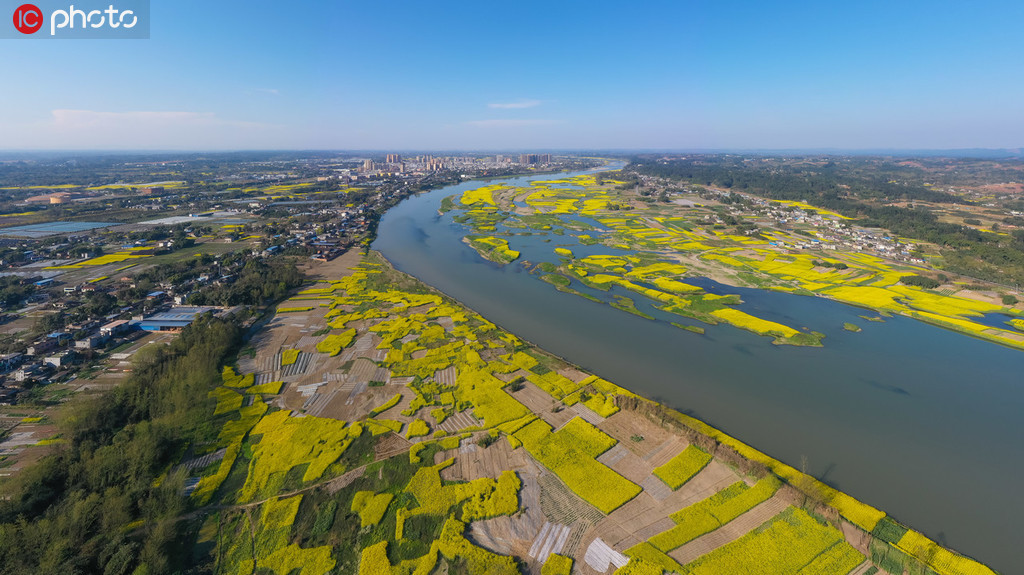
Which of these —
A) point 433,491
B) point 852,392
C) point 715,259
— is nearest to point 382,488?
point 433,491

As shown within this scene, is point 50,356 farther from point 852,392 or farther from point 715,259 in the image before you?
Result: point 715,259

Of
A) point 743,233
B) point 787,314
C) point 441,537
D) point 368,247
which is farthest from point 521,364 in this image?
→ point 743,233

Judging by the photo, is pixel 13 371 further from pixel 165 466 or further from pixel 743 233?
pixel 743 233

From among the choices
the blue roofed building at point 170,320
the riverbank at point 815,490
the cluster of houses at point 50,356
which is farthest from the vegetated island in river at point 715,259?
the cluster of houses at point 50,356

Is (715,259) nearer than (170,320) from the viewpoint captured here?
No

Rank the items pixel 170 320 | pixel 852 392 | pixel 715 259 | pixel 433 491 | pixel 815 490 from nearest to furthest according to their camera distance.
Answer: pixel 433 491 < pixel 815 490 < pixel 852 392 < pixel 170 320 < pixel 715 259

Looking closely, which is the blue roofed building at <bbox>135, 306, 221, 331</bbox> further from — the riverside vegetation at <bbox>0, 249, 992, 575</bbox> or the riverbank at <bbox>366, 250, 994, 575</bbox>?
the riverbank at <bbox>366, 250, 994, 575</bbox>
